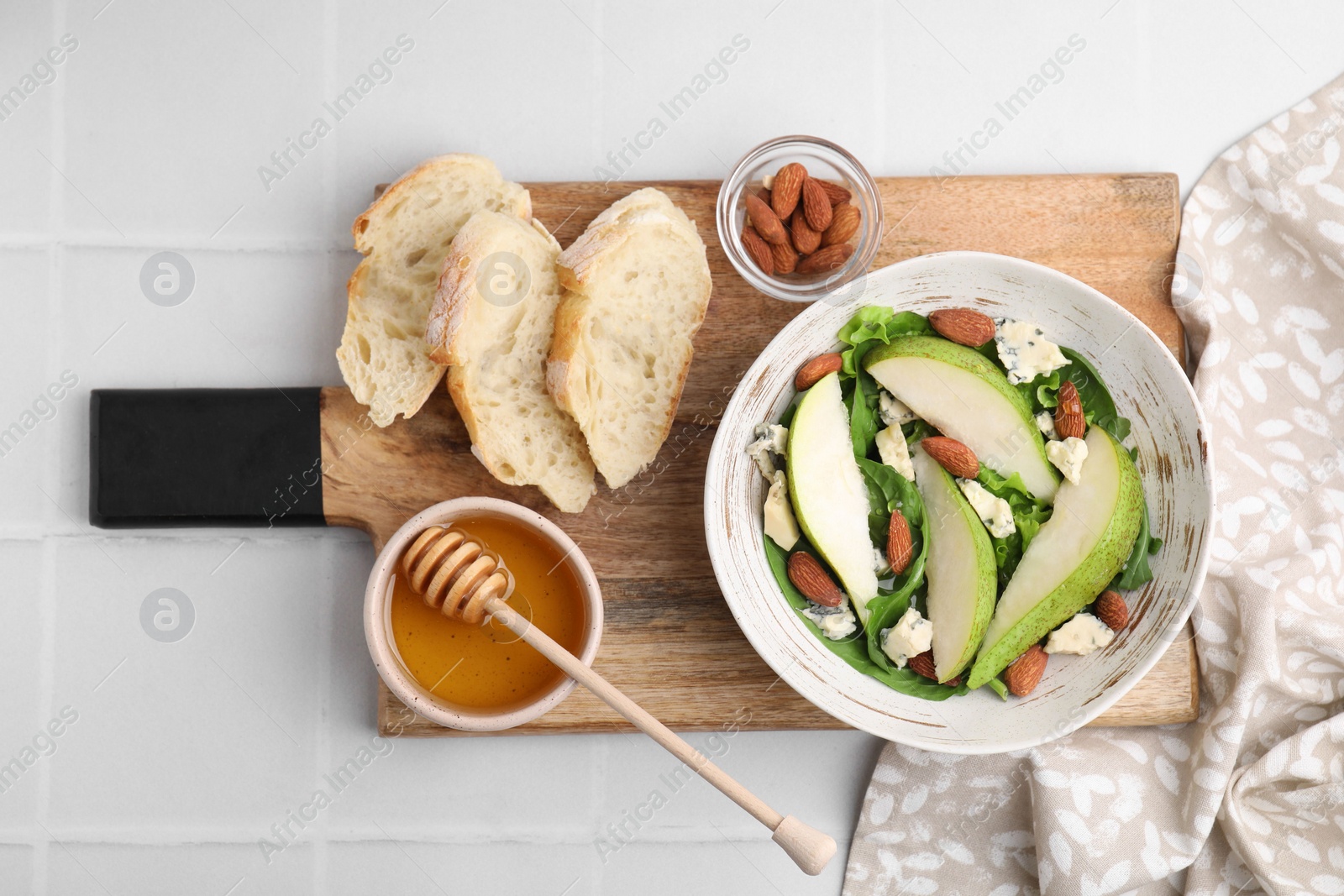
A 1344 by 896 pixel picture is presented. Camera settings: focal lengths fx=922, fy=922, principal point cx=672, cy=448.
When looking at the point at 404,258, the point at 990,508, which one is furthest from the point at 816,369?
the point at 404,258

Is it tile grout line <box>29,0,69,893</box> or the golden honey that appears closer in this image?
the golden honey

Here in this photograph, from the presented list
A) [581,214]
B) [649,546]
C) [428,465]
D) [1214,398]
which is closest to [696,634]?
[649,546]

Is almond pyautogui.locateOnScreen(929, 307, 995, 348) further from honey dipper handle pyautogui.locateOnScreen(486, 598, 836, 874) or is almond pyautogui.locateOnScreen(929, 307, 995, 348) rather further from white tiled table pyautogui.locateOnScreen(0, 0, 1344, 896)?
honey dipper handle pyautogui.locateOnScreen(486, 598, 836, 874)

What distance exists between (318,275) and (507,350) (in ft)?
1.32

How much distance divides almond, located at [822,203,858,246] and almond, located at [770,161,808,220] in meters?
0.06

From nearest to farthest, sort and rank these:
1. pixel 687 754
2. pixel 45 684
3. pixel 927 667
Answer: pixel 687 754 → pixel 927 667 → pixel 45 684

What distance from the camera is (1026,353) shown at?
133cm

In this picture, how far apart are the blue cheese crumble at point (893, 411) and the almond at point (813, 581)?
0.76 feet

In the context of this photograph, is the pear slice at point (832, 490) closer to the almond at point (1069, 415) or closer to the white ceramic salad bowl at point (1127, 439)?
the white ceramic salad bowl at point (1127, 439)

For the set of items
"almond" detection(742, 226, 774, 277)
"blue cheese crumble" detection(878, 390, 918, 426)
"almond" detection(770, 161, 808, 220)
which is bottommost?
"blue cheese crumble" detection(878, 390, 918, 426)

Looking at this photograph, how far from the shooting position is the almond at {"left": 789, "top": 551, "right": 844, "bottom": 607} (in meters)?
1.30

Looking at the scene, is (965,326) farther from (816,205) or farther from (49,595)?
(49,595)

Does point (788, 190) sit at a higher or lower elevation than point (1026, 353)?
higher

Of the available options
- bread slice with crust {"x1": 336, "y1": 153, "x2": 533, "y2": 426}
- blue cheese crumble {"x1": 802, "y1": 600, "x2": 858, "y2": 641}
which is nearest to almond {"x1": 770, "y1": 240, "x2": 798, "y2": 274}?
bread slice with crust {"x1": 336, "y1": 153, "x2": 533, "y2": 426}
